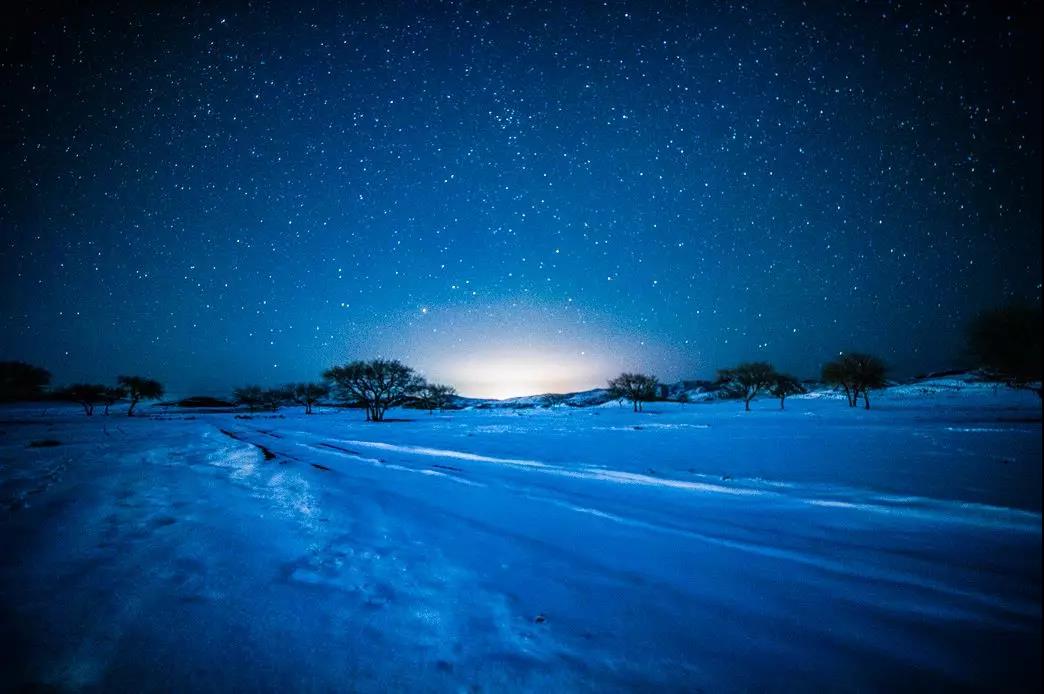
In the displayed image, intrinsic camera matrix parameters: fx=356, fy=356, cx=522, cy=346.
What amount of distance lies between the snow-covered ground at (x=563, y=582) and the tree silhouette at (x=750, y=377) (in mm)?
46839

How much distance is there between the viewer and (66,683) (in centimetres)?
185

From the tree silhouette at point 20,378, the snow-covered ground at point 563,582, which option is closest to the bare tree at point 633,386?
the snow-covered ground at point 563,582

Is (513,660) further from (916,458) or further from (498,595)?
(916,458)

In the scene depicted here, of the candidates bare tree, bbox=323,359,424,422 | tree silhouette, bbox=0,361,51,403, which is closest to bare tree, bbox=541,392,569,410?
bare tree, bbox=323,359,424,422

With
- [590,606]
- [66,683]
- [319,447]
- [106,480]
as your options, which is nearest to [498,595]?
[590,606]

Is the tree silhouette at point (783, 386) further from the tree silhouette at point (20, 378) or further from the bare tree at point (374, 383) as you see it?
the tree silhouette at point (20, 378)

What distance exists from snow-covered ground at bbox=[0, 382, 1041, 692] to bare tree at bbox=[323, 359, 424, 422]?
33.6 m

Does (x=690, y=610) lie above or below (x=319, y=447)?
above

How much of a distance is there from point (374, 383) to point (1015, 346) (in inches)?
1630

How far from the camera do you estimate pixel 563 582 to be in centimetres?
303

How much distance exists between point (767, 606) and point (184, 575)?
15.4 feet

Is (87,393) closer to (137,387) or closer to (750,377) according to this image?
(137,387)

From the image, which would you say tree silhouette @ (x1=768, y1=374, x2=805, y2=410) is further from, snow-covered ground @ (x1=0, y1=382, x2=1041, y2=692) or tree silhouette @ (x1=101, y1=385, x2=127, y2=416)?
tree silhouette @ (x1=101, y1=385, x2=127, y2=416)

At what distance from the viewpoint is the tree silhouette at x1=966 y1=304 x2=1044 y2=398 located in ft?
3.43
